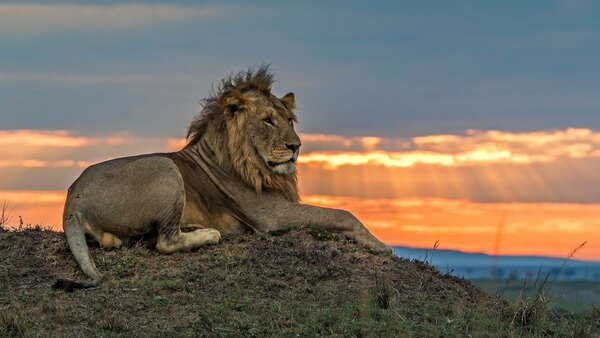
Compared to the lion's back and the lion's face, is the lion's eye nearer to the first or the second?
the lion's face

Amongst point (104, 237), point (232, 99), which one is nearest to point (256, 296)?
point (104, 237)

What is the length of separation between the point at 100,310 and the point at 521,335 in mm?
3632

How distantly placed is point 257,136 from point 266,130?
0.39ft

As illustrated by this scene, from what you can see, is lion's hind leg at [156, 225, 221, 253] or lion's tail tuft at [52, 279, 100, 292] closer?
lion's tail tuft at [52, 279, 100, 292]

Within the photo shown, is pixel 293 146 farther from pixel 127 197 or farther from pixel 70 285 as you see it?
pixel 70 285

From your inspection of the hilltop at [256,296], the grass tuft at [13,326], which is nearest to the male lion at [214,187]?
the hilltop at [256,296]

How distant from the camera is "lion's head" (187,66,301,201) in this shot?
36.2ft

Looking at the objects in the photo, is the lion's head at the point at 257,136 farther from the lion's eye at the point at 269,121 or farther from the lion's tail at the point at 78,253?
the lion's tail at the point at 78,253

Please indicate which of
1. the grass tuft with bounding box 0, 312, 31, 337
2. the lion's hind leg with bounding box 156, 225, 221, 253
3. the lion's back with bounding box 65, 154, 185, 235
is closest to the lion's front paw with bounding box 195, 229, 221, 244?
the lion's hind leg with bounding box 156, 225, 221, 253

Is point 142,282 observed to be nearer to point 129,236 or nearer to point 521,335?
point 129,236

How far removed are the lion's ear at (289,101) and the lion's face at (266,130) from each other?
1.26 feet

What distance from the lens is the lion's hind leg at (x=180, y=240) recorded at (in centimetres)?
1034

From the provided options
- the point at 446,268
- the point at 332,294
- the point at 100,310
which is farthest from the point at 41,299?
the point at 446,268

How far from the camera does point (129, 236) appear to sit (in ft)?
34.4
